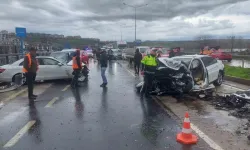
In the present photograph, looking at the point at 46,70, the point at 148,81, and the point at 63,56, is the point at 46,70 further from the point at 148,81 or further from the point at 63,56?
the point at 148,81

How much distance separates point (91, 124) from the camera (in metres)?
6.91

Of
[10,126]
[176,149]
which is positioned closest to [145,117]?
[176,149]

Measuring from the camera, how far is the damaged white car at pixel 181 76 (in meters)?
10.4

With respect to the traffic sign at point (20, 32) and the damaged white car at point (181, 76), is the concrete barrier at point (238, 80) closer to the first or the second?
the damaged white car at point (181, 76)

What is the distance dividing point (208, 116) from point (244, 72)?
1006cm

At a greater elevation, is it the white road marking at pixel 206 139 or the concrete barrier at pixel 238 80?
the white road marking at pixel 206 139

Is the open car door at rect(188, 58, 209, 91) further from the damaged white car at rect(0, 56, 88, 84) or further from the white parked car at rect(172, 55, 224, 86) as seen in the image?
the damaged white car at rect(0, 56, 88, 84)

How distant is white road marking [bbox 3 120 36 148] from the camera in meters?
5.53

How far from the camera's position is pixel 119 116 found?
7.73 m

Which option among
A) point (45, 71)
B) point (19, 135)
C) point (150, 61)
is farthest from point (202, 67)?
point (45, 71)

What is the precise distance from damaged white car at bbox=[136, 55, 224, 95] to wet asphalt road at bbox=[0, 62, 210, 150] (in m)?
1.10

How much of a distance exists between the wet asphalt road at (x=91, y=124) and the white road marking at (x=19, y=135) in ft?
0.24

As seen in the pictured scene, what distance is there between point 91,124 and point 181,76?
4.69 metres

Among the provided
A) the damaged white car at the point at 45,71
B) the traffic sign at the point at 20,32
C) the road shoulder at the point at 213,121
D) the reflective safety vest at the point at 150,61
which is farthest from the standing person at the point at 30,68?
the traffic sign at the point at 20,32
